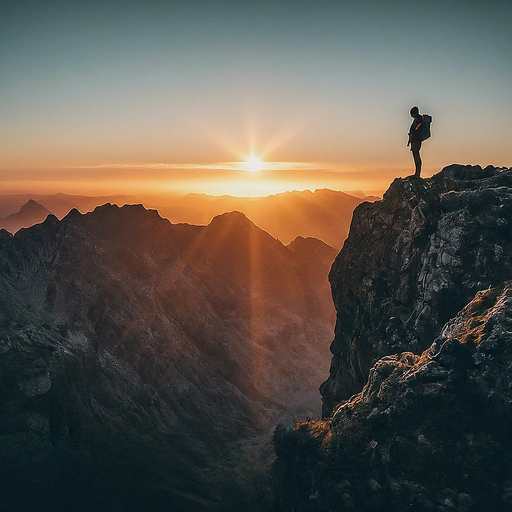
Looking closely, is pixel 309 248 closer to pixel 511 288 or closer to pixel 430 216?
pixel 430 216

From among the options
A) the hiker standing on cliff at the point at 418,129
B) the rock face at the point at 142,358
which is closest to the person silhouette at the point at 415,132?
the hiker standing on cliff at the point at 418,129

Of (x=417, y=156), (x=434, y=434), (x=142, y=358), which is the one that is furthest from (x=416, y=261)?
(x=142, y=358)

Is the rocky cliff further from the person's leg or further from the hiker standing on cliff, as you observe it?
the hiker standing on cliff

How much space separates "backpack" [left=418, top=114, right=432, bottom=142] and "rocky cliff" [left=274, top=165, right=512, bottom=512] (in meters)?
5.95

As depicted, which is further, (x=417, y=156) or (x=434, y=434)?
(x=417, y=156)

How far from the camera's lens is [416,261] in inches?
1949

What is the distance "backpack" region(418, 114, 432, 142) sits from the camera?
5059cm

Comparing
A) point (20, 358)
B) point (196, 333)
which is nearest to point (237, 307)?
point (196, 333)

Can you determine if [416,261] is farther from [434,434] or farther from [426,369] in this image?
[434,434]

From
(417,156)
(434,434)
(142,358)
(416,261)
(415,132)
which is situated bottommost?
(142,358)

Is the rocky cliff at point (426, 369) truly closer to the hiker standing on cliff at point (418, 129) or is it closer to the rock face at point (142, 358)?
the hiker standing on cliff at point (418, 129)

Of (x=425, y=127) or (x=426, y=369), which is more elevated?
(x=425, y=127)

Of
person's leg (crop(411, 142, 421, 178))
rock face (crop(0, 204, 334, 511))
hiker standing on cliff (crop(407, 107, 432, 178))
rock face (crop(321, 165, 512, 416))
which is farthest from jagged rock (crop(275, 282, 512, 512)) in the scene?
Answer: rock face (crop(0, 204, 334, 511))

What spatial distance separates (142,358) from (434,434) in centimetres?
7545
